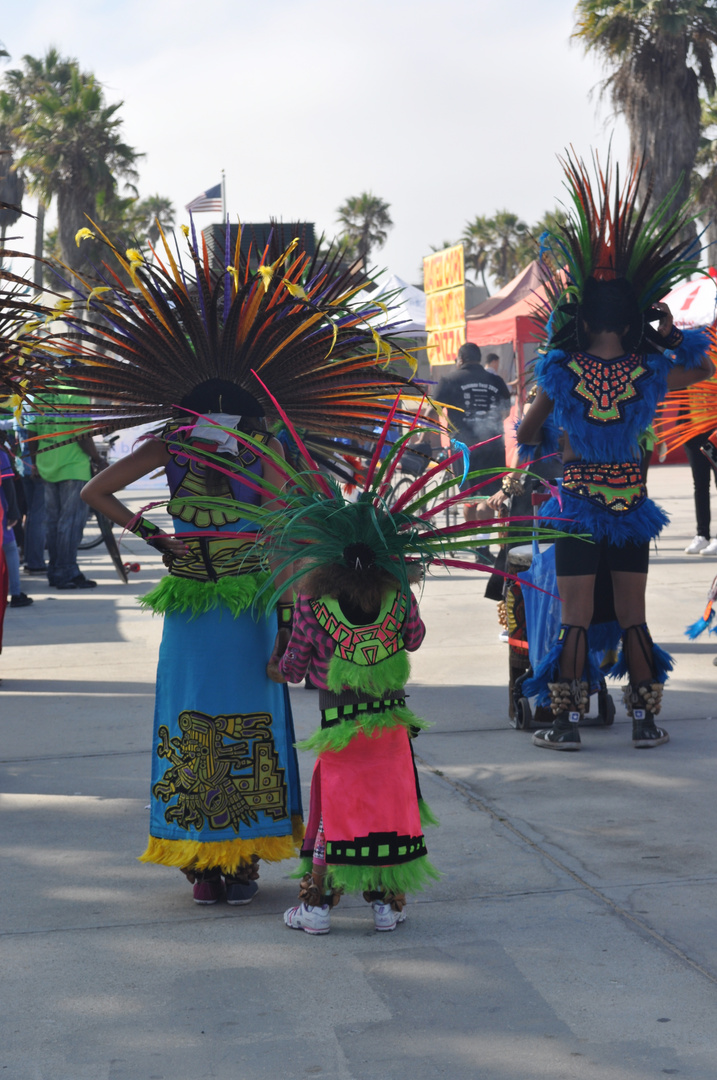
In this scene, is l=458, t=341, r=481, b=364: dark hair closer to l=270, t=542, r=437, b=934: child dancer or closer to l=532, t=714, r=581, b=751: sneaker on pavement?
l=532, t=714, r=581, b=751: sneaker on pavement

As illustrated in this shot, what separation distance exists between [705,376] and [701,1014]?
3404 mm

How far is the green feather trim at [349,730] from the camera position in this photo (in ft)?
11.5

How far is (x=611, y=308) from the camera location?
219 inches

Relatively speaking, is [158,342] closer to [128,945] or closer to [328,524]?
[328,524]

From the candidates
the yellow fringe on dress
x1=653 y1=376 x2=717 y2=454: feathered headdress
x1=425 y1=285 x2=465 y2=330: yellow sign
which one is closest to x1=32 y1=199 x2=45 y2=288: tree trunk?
the yellow fringe on dress

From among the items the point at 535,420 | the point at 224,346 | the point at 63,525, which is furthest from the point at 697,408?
the point at 63,525

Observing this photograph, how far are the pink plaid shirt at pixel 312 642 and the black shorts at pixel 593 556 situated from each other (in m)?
2.18

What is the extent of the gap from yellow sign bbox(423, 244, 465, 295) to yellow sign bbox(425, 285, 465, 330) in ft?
0.35

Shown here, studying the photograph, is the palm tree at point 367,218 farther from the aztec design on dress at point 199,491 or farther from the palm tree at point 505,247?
the aztec design on dress at point 199,491

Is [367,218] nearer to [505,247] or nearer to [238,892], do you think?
[505,247]

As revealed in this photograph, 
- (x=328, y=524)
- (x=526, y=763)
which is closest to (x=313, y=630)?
(x=328, y=524)

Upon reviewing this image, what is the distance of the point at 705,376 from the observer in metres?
5.73

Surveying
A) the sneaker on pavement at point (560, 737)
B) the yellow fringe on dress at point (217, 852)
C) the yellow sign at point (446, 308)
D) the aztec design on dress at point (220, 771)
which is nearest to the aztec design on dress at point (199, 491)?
the aztec design on dress at point (220, 771)

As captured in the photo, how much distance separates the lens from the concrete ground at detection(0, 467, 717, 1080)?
2926 millimetres
